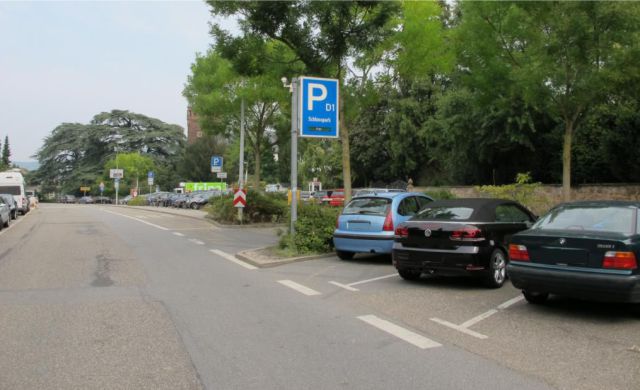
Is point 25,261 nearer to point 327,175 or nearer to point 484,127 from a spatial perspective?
point 484,127

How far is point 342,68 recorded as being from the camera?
18.3 metres

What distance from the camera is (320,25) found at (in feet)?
52.3

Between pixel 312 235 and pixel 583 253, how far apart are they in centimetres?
738

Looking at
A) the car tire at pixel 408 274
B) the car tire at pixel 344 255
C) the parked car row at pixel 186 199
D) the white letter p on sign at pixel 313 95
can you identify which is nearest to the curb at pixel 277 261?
the car tire at pixel 344 255

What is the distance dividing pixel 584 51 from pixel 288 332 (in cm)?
1199

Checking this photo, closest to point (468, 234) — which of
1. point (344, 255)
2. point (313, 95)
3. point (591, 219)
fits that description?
point (591, 219)

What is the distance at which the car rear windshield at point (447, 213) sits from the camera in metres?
8.96

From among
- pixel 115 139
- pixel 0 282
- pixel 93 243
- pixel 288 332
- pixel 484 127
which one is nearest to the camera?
pixel 288 332

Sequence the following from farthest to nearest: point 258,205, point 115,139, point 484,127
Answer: point 115,139
point 484,127
point 258,205

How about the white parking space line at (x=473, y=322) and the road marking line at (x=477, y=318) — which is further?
the road marking line at (x=477, y=318)

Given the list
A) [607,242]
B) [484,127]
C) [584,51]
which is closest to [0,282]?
[607,242]

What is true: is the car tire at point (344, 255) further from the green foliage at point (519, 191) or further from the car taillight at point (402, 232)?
the green foliage at point (519, 191)

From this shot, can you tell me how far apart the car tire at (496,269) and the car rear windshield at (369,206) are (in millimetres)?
2887

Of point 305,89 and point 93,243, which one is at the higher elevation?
point 305,89
